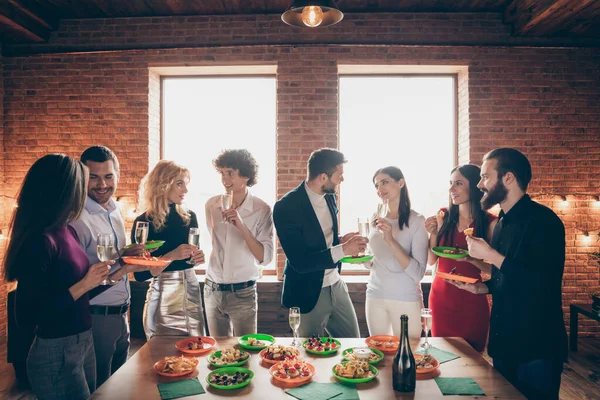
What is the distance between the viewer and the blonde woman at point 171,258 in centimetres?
258

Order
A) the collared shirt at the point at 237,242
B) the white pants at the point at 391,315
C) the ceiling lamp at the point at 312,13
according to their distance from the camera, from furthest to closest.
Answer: the collared shirt at the point at 237,242 → the white pants at the point at 391,315 → the ceiling lamp at the point at 312,13

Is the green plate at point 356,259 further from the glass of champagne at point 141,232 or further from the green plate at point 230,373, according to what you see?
the glass of champagne at point 141,232

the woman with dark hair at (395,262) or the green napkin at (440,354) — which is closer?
the green napkin at (440,354)

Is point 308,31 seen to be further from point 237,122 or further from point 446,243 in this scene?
point 446,243

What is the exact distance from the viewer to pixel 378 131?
4.98 meters

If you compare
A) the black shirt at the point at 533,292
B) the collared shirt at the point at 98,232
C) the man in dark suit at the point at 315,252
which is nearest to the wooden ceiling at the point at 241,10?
the man in dark suit at the point at 315,252

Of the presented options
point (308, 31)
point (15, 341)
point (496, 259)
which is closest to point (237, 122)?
point (308, 31)

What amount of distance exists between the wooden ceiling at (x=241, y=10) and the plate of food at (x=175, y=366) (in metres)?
3.70

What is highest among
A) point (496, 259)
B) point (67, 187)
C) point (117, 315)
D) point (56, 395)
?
point (67, 187)

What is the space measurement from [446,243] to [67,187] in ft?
7.25

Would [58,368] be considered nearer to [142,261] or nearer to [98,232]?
[142,261]

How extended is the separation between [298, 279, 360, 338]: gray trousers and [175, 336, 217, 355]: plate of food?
0.68 m

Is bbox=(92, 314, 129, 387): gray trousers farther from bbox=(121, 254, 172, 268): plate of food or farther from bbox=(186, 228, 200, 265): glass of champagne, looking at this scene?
bbox=(186, 228, 200, 265): glass of champagne

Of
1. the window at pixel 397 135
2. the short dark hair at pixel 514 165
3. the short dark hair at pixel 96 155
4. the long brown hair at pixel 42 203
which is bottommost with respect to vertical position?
the long brown hair at pixel 42 203
